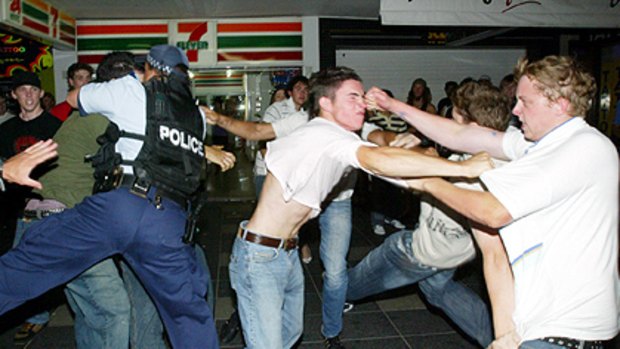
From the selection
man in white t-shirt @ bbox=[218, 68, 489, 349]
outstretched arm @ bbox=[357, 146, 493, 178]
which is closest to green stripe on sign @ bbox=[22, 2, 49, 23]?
man in white t-shirt @ bbox=[218, 68, 489, 349]

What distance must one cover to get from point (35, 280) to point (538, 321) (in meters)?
2.30

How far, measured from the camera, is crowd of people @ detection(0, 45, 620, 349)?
73.6 inches

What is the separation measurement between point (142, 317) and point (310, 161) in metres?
1.56

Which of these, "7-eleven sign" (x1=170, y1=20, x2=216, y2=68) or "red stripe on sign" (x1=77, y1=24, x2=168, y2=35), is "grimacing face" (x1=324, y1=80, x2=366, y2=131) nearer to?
"7-eleven sign" (x1=170, y1=20, x2=216, y2=68)

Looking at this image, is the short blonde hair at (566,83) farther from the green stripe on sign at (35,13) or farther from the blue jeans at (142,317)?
the green stripe on sign at (35,13)

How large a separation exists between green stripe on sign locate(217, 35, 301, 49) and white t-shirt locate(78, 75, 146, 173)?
7688 mm

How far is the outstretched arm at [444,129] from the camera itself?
2.70m

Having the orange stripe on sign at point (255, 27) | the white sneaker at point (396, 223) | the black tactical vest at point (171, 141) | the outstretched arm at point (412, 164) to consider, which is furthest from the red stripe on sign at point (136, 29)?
the outstretched arm at point (412, 164)

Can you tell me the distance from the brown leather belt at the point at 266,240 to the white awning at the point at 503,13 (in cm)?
473

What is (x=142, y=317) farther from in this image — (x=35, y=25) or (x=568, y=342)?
(x=35, y=25)

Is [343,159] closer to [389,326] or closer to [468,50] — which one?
[389,326]

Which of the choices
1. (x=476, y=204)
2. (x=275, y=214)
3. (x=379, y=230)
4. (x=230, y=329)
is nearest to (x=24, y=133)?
(x=230, y=329)

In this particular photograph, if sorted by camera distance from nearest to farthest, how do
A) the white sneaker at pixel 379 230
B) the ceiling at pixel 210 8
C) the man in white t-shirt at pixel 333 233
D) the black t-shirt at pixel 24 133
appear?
the man in white t-shirt at pixel 333 233
the black t-shirt at pixel 24 133
the white sneaker at pixel 379 230
the ceiling at pixel 210 8

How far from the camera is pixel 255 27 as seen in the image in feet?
33.5
